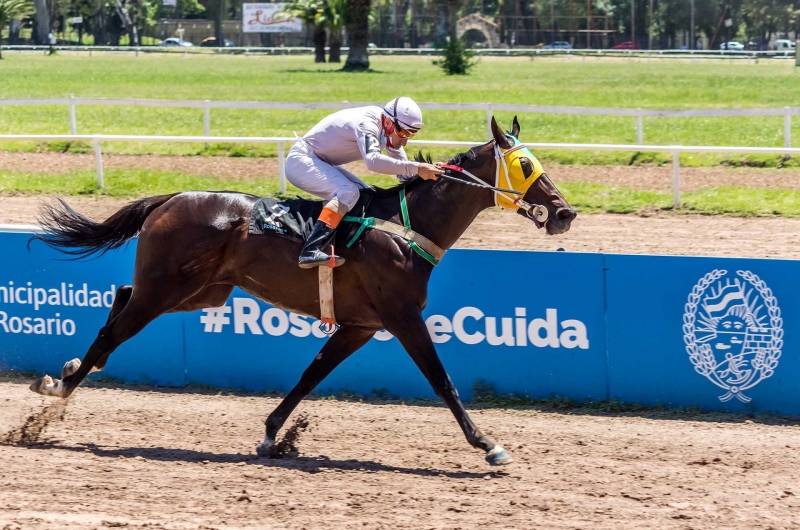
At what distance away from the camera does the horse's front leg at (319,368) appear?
636 cm

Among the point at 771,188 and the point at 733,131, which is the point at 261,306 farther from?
the point at 733,131

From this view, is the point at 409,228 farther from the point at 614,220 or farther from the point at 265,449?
the point at 614,220

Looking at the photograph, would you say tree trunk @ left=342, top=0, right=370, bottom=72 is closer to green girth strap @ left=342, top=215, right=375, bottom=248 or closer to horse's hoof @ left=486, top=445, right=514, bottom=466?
green girth strap @ left=342, top=215, right=375, bottom=248

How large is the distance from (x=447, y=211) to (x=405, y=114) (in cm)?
66

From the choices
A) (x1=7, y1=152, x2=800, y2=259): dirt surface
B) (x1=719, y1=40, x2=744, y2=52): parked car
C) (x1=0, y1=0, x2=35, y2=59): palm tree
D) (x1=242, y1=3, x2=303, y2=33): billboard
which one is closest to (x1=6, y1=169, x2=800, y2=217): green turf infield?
(x1=7, y1=152, x2=800, y2=259): dirt surface

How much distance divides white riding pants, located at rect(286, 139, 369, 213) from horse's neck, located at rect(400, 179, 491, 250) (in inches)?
17.1

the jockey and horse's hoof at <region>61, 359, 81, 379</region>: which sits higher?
the jockey

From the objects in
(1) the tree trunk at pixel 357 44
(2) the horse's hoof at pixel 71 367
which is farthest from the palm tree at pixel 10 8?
(2) the horse's hoof at pixel 71 367

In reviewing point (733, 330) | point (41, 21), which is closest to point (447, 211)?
point (733, 330)

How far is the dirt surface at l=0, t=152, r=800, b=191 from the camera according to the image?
15656 millimetres

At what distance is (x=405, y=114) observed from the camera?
6.07 metres

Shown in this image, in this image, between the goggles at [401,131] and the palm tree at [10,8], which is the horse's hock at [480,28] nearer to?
the palm tree at [10,8]

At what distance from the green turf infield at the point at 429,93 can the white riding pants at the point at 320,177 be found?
1155cm

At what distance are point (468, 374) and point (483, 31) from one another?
81.2 meters
